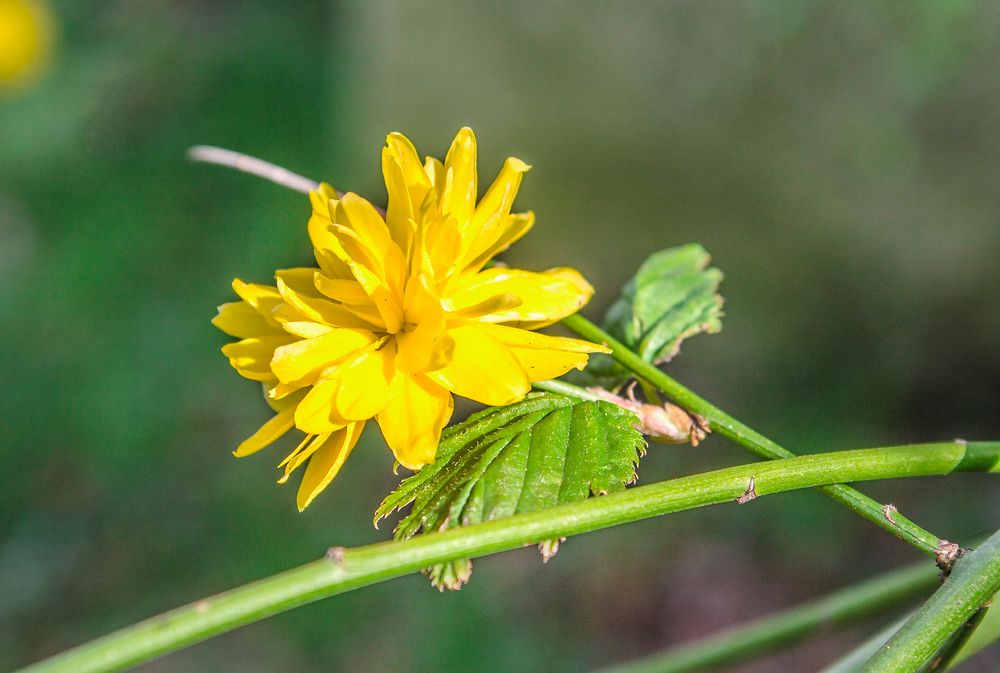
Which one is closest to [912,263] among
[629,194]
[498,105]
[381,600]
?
[629,194]

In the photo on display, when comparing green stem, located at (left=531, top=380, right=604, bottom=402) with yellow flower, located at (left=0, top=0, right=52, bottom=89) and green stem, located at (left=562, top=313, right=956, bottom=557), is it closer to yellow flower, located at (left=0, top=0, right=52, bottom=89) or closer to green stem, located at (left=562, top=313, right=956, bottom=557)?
green stem, located at (left=562, top=313, right=956, bottom=557)

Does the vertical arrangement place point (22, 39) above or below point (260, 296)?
above

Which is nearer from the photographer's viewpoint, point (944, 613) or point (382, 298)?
point (944, 613)

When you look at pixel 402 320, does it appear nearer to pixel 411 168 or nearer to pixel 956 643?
pixel 411 168

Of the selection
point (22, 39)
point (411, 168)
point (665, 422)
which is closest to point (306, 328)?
point (411, 168)

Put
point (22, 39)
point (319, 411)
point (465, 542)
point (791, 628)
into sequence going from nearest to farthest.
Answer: point (465, 542), point (319, 411), point (791, 628), point (22, 39)

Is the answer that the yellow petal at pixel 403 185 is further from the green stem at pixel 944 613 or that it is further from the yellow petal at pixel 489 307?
the green stem at pixel 944 613
